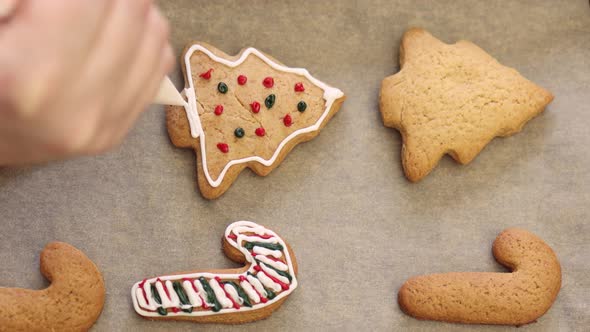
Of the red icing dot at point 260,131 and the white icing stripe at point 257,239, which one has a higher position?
the red icing dot at point 260,131

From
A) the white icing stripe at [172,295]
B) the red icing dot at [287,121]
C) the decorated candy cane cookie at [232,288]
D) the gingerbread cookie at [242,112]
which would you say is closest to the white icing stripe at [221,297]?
the decorated candy cane cookie at [232,288]

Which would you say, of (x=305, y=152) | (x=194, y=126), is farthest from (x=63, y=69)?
(x=305, y=152)

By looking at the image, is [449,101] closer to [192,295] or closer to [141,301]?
[192,295]

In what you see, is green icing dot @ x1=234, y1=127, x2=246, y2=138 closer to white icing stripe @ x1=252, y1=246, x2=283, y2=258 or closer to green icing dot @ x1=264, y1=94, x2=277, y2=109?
green icing dot @ x1=264, y1=94, x2=277, y2=109

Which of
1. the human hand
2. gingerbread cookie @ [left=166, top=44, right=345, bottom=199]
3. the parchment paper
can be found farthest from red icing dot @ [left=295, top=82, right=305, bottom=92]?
the human hand

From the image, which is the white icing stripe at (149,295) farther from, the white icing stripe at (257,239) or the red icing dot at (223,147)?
the red icing dot at (223,147)

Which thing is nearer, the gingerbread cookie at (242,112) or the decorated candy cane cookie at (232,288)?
the decorated candy cane cookie at (232,288)
